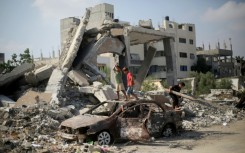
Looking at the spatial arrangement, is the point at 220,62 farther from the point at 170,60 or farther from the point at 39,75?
the point at 39,75

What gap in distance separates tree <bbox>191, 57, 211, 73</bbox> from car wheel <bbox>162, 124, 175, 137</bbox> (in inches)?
A: 1724

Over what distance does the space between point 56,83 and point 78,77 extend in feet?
6.02

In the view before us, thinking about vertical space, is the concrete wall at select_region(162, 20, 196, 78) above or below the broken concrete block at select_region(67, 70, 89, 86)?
above

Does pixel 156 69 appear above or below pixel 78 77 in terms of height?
above

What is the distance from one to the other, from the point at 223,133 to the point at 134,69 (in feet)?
114

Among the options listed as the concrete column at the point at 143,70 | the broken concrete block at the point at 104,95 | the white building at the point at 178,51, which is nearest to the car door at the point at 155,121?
the broken concrete block at the point at 104,95

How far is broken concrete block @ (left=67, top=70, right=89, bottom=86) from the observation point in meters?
16.7

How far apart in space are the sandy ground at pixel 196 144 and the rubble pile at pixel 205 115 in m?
1.83

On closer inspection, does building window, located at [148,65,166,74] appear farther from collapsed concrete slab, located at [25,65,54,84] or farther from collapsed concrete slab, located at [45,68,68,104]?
collapsed concrete slab, located at [45,68,68,104]

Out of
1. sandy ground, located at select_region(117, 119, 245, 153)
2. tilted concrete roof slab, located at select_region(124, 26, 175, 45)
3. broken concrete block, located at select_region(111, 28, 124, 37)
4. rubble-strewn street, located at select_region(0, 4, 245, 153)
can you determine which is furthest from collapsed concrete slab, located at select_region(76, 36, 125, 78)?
sandy ground, located at select_region(117, 119, 245, 153)

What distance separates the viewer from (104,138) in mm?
9141

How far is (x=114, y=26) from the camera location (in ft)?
67.8

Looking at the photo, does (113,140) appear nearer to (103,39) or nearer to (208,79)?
(103,39)

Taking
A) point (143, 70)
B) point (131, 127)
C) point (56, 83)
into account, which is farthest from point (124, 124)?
point (143, 70)
